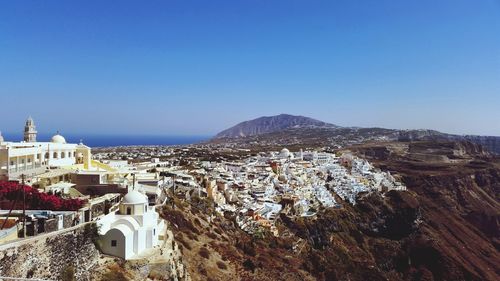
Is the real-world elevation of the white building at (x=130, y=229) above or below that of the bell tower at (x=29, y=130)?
below

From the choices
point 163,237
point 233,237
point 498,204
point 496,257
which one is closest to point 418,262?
point 496,257

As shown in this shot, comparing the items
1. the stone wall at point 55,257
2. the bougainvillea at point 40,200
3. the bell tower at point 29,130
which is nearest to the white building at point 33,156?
the bell tower at point 29,130

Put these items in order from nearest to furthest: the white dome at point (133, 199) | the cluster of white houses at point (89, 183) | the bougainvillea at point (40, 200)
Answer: the cluster of white houses at point (89, 183) → the bougainvillea at point (40, 200) → the white dome at point (133, 199)

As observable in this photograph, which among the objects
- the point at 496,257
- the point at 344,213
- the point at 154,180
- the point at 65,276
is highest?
the point at 154,180

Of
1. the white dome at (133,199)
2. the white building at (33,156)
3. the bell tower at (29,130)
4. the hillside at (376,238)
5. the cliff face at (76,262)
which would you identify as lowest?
the hillside at (376,238)

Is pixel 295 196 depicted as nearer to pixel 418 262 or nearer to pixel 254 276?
pixel 418 262

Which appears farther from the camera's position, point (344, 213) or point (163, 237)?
point (344, 213)

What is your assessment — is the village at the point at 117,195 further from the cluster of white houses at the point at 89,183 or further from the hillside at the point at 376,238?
the hillside at the point at 376,238
